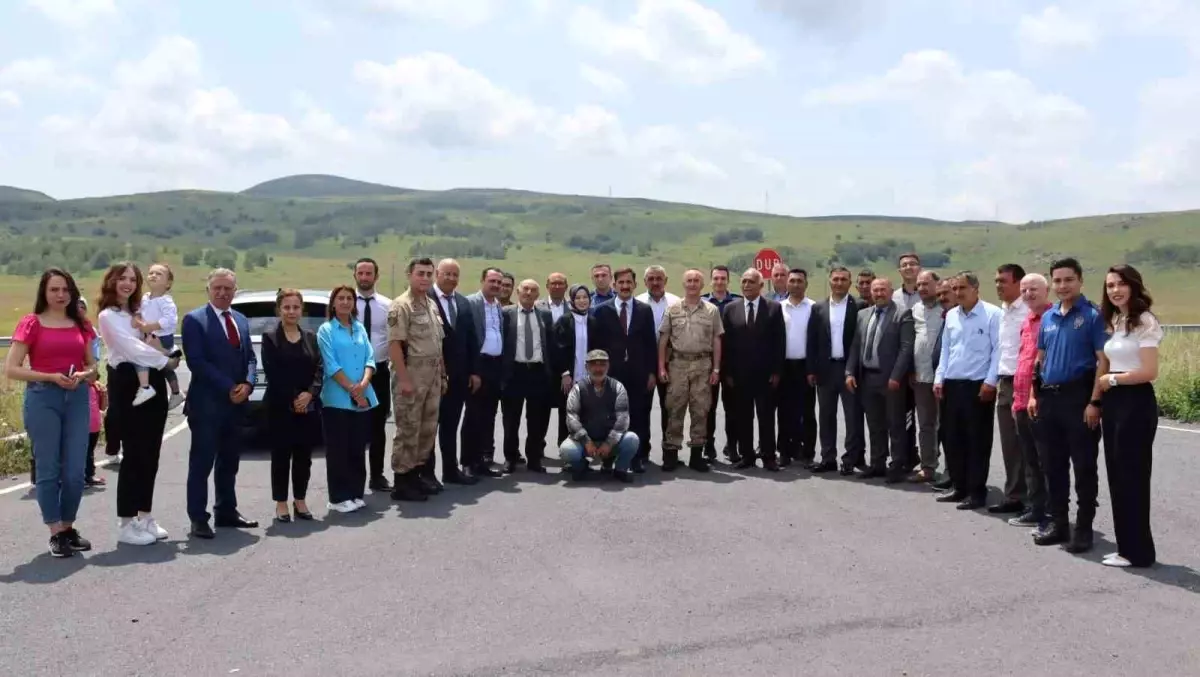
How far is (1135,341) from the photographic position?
7059mm

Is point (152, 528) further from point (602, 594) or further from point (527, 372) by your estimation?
point (527, 372)

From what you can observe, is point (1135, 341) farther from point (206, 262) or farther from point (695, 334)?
point (206, 262)

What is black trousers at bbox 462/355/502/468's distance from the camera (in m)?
10.8

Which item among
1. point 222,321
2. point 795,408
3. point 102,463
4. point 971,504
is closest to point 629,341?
point 795,408

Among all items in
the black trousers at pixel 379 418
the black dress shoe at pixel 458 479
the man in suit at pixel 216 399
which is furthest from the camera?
the black dress shoe at pixel 458 479

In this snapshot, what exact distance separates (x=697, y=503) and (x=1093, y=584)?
3485 mm

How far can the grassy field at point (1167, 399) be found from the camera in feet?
36.2

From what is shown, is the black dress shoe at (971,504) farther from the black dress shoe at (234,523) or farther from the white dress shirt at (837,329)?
the black dress shoe at (234,523)

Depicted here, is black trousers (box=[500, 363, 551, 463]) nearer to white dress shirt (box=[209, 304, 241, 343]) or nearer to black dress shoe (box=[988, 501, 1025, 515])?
white dress shirt (box=[209, 304, 241, 343])

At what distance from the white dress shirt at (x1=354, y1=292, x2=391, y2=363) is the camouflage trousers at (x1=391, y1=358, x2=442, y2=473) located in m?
0.44

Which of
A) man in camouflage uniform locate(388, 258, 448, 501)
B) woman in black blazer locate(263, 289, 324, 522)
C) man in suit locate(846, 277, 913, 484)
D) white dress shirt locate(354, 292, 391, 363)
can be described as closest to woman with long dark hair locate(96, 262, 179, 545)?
woman in black blazer locate(263, 289, 324, 522)

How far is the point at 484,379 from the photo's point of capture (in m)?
10.9

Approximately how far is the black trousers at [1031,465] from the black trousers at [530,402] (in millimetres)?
4774

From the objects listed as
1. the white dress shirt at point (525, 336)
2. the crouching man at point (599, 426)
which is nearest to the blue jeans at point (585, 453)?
the crouching man at point (599, 426)
